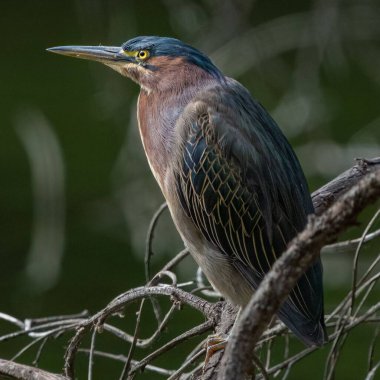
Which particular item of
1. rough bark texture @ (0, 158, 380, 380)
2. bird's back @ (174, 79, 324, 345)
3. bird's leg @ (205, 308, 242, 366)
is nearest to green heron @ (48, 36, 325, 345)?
bird's back @ (174, 79, 324, 345)

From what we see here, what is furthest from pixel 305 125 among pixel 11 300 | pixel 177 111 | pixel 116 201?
pixel 177 111

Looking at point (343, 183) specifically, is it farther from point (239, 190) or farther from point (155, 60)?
point (155, 60)

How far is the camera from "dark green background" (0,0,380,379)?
500cm

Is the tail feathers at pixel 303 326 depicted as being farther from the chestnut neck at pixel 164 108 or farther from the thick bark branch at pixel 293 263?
the thick bark branch at pixel 293 263

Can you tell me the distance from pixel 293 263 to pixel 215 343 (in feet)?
3.31

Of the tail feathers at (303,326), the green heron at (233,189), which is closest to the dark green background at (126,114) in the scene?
the green heron at (233,189)

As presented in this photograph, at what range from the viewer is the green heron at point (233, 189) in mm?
2570

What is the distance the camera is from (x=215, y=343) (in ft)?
7.66

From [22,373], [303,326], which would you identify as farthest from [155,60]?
[22,373]

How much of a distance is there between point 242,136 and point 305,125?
3374mm

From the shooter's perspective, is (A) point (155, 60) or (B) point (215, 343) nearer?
(B) point (215, 343)

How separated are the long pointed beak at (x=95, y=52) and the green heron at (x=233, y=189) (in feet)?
0.89

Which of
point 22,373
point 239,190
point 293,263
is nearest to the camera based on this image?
point 293,263

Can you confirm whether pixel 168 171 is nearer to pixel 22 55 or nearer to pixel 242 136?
pixel 242 136
